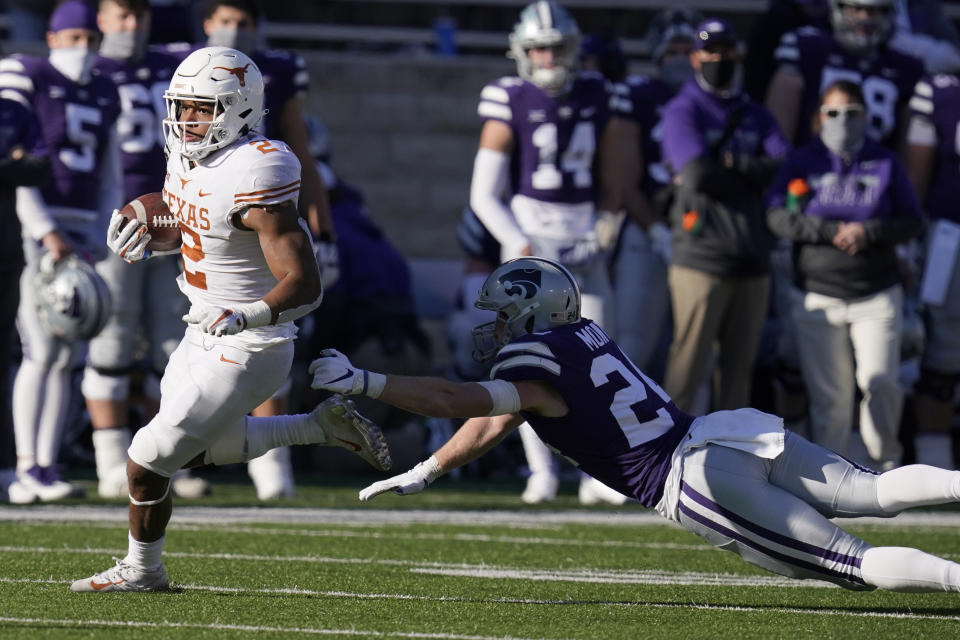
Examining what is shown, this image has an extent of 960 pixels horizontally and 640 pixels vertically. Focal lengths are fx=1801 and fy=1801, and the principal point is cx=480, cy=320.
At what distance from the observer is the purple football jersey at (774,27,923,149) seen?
826cm

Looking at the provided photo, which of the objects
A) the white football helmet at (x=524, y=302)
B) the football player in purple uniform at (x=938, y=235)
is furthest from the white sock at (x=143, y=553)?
the football player in purple uniform at (x=938, y=235)

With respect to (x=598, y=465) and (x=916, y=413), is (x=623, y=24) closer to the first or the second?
(x=916, y=413)

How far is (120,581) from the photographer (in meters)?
4.52

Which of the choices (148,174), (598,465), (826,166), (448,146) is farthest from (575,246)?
(448,146)

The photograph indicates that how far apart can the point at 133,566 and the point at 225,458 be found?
1.17 ft

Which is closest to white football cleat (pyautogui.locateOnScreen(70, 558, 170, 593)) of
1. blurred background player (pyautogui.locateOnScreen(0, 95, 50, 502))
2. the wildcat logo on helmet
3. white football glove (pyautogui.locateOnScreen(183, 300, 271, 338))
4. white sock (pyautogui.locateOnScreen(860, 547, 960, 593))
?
white football glove (pyautogui.locateOnScreen(183, 300, 271, 338))

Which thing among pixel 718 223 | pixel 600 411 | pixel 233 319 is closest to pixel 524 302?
pixel 600 411

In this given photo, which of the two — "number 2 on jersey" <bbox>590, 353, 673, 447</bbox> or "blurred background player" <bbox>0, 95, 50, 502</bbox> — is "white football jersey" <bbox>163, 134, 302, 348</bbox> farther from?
"blurred background player" <bbox>0, 95, 50, 502</bbox>

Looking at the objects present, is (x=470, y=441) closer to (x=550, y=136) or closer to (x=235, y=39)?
(x=550, y=136)

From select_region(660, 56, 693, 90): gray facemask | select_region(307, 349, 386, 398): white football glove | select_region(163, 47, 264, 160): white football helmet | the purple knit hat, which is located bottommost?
select_region(660, 56, 693, 90): gray facemask

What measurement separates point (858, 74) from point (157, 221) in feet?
14.9

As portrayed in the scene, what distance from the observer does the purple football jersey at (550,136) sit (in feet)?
24.8

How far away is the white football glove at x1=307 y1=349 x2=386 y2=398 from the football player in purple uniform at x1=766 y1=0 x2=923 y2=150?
15.1 ft

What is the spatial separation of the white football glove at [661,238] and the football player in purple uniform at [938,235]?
1.22m
